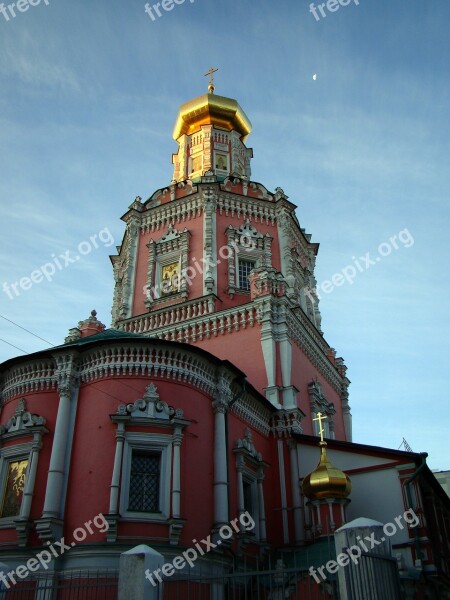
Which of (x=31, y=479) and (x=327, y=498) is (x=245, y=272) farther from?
(x=31, y=479)

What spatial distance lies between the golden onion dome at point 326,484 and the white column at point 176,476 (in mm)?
3674

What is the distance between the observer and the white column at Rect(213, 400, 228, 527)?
11.8 meters

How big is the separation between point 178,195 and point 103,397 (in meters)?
11.2

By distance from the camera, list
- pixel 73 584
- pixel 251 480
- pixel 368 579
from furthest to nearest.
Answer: pixel 251 480 → pixel 73 584 → pixel 368 579

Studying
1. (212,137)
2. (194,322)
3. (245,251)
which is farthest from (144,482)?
(212,137)

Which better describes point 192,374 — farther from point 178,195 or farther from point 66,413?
point 178,195

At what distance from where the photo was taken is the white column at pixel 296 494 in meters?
14.2

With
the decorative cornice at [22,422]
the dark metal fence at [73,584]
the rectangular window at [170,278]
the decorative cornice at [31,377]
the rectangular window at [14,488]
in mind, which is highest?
the rectangular window at [170,278]

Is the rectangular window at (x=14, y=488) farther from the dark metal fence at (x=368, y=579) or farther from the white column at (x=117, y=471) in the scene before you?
the dark metal fence at (x=368, y=579)

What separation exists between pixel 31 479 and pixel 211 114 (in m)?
17.8

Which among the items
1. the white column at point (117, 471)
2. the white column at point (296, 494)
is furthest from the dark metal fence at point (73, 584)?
the white column at point (296, 494)

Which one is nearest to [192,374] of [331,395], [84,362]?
[84,362]

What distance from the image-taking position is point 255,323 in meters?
17.4

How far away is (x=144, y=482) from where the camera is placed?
1133cm
